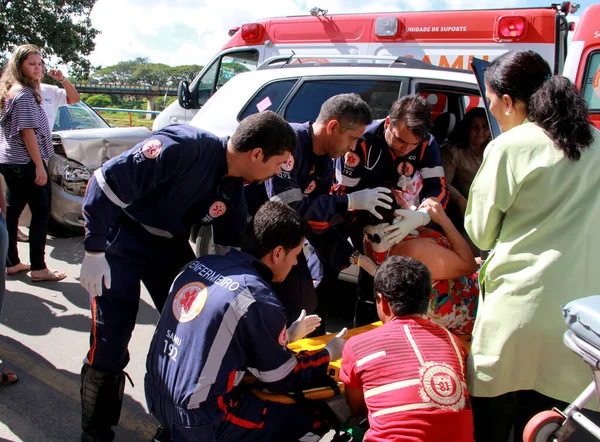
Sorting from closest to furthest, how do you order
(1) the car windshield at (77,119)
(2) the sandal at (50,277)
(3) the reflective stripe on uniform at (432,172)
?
(3) the reflective stripe on uniform at (432,172), (2) the sandal at (50,277), (1) the car windshield at (77,119)

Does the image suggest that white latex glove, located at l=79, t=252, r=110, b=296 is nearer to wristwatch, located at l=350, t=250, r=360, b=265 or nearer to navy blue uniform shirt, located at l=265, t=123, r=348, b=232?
navy blue uniform shirt, located at l=265, t=123, r=348, b=232

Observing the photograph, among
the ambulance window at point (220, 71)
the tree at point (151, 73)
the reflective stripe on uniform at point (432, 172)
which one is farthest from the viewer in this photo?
the tree at point (151, 73)

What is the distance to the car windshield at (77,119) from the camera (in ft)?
19.5

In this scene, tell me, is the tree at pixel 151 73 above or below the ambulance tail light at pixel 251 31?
below

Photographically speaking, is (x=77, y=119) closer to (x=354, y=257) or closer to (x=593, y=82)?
(x=354, y=257)

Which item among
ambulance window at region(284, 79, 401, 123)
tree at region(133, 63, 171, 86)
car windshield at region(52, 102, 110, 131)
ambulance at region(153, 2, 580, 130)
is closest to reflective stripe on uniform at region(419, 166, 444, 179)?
ambulance window at region(284, 79, 401, 123)

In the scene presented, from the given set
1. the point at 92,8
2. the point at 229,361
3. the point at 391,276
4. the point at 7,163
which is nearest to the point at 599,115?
the point at 391,276

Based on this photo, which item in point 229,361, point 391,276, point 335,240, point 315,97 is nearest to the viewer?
point 229,361

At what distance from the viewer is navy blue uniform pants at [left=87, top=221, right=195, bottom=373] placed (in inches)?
85.0

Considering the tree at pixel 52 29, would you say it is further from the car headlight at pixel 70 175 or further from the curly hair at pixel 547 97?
the curly hair at pixel 547 97

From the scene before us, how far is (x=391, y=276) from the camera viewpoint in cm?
184

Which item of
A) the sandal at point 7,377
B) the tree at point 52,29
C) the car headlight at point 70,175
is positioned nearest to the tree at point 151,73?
the tree at point 52,29

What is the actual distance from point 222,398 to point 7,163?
3230mm

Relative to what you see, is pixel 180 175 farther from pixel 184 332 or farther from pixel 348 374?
pixel 348 374
